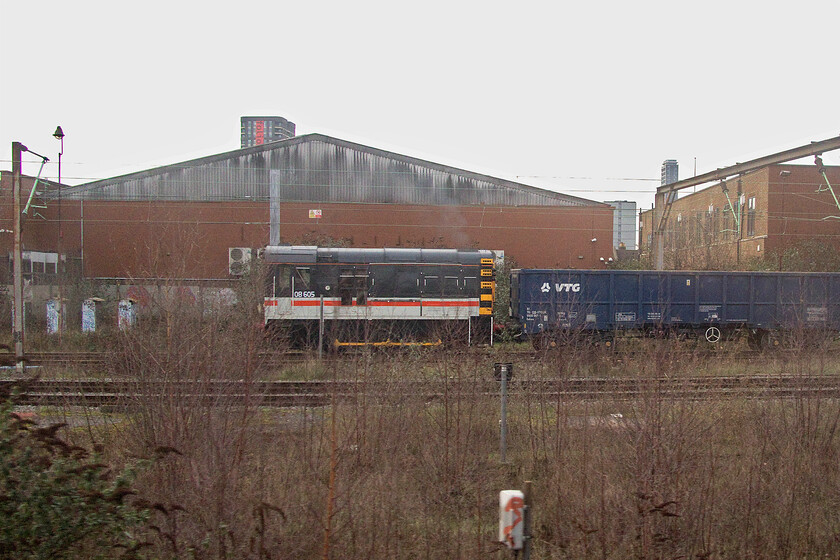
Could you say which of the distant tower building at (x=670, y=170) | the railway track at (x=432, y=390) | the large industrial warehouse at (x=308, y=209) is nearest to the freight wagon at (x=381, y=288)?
the railway track at (x=432, y=390)

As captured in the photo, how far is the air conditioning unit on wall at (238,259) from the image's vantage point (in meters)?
25.9

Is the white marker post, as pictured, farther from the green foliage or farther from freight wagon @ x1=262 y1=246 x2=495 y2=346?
freight wagon @ x1=262 y1=246 x2=495 y2=346

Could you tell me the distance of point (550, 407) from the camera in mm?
9344

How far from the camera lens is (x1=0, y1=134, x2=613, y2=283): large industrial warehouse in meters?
30.6

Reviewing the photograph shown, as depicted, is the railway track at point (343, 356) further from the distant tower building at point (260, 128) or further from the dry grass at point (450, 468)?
the distant tower building at point (260, 128)

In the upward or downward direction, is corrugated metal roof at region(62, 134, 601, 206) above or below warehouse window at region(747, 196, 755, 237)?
above

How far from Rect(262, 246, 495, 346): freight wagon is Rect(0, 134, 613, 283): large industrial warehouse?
11.1 m

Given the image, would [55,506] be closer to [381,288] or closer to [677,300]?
[381,288]

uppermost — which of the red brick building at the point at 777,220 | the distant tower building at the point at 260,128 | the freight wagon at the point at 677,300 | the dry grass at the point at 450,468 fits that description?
the distant tower building at the point at 260,128

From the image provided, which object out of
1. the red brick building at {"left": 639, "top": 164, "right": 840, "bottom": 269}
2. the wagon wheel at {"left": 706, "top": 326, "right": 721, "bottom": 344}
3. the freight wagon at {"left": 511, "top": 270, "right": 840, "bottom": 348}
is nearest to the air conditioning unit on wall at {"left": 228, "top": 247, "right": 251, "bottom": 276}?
the freight wagon at {"left": 511, "top": 270, "right": 840, "bottom": 348}

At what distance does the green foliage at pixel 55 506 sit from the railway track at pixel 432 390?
4.99ft

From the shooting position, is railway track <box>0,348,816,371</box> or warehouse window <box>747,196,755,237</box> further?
warehouse window <box>747,196,755,237</box>

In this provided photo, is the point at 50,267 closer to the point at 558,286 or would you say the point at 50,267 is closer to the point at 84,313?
the point at 84,313

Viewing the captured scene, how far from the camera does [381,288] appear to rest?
19125 millimetres
